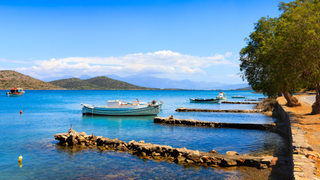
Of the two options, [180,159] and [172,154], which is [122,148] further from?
[180,159]

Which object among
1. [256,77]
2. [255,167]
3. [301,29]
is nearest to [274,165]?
[255,167]

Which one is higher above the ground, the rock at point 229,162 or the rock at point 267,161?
the rock at point 267,161

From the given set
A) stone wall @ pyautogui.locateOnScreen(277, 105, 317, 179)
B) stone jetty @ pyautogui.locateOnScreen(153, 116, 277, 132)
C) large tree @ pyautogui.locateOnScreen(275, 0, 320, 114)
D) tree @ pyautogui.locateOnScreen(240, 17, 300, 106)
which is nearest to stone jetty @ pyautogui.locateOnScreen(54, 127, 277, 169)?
stone wall @ pyautogui.locateOnScreen(277, 105, 317, 179)

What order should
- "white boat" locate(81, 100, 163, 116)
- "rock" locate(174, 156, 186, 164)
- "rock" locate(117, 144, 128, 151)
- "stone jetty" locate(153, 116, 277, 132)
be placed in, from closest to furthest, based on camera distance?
"rock" locate(174, 156, 186, 164), "rock" locate(117, 144, 128, 151), "stone jetty" locate(153, 116, 277, 132), "white boat" locate(81, 100, 163, 116)

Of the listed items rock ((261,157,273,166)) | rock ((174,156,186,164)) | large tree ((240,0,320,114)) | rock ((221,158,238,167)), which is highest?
large tree ((240,0,320,114))

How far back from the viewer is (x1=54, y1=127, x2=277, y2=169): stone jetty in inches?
509

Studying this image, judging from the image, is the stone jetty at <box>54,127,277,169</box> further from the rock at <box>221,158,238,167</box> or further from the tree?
the tree

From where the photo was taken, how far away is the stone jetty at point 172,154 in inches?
509

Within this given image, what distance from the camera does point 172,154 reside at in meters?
15.3

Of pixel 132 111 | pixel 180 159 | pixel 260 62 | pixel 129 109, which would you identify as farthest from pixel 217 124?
pixel 129 109

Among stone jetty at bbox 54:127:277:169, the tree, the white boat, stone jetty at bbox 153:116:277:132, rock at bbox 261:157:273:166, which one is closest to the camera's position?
rock at bbox 261:157:273:166

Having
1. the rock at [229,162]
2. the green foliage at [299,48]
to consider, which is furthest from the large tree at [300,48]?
the rock at [229,162]

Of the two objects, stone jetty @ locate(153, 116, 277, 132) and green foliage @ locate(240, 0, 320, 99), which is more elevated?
green foliage @ locate(240, 0, 320, 99)

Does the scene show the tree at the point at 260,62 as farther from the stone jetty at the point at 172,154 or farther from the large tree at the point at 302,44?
the stone jetty at the point at 172,154
